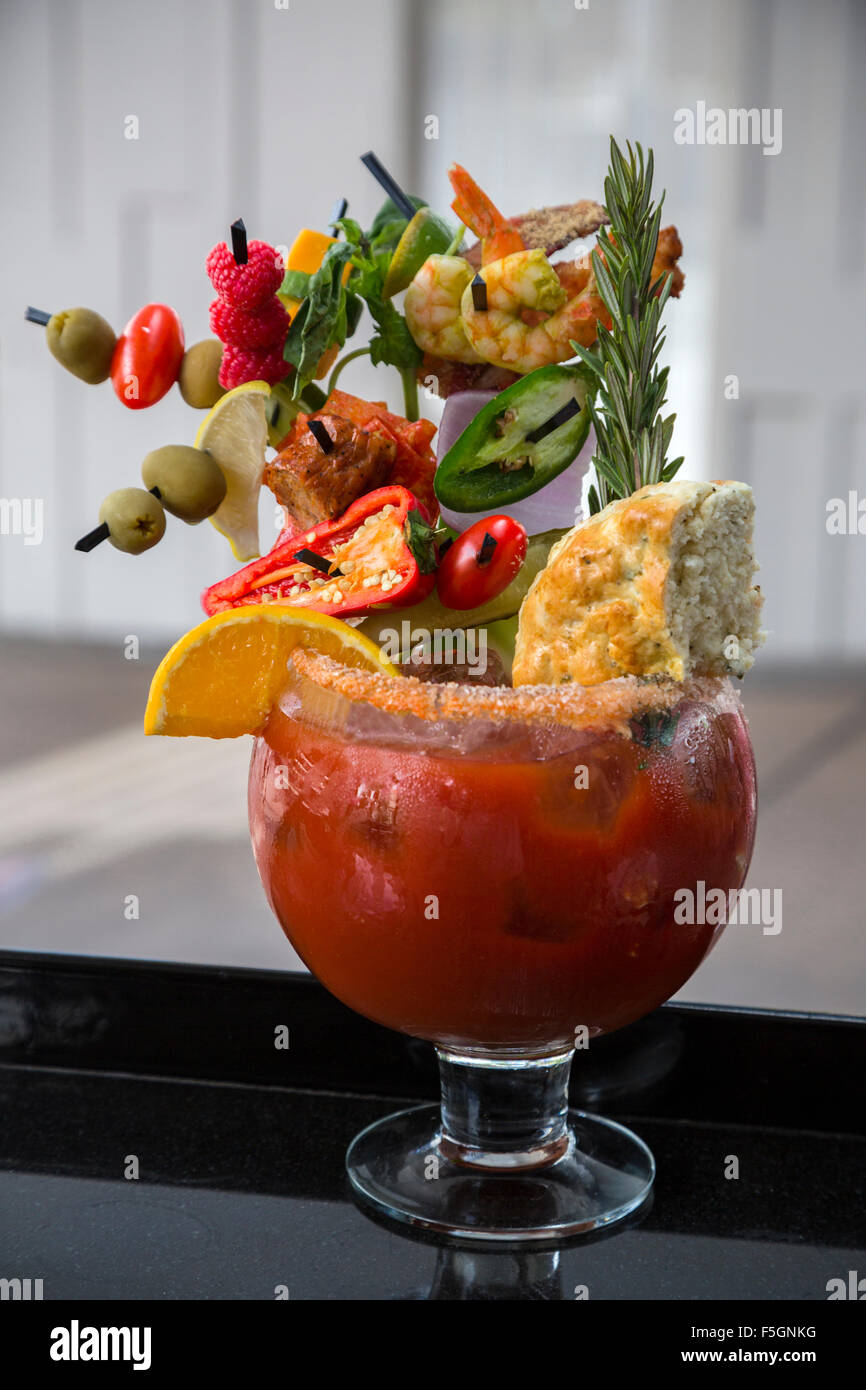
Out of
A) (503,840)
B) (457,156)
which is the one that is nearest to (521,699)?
(503,840)

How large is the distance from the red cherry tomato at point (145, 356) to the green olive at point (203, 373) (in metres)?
0.01

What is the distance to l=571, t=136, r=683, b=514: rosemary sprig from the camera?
2.76 ft

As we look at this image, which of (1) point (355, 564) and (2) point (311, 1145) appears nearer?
(1) point (355, 564)

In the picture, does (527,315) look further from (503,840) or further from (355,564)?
(503,840)

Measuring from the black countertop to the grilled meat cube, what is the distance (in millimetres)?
357

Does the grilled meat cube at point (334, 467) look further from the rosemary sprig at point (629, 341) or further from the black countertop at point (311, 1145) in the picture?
the black countertop at point (311, 1145)

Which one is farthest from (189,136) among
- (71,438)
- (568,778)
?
(568,778)

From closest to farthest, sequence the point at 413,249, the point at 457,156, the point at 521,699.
Answer: the point at 521,699 → the point at 413,249 → the point at 457,156

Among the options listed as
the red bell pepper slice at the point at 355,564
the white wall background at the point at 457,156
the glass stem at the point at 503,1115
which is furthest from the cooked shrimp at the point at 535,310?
the white wall background at the point at 457,156

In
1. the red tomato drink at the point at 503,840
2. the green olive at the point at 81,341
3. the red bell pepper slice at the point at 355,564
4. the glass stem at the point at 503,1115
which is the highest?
the green olive at the point at 81,341

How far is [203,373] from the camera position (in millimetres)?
916

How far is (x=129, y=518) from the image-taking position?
0.85 meters

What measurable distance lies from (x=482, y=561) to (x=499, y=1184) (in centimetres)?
40

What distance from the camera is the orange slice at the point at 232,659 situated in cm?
81
